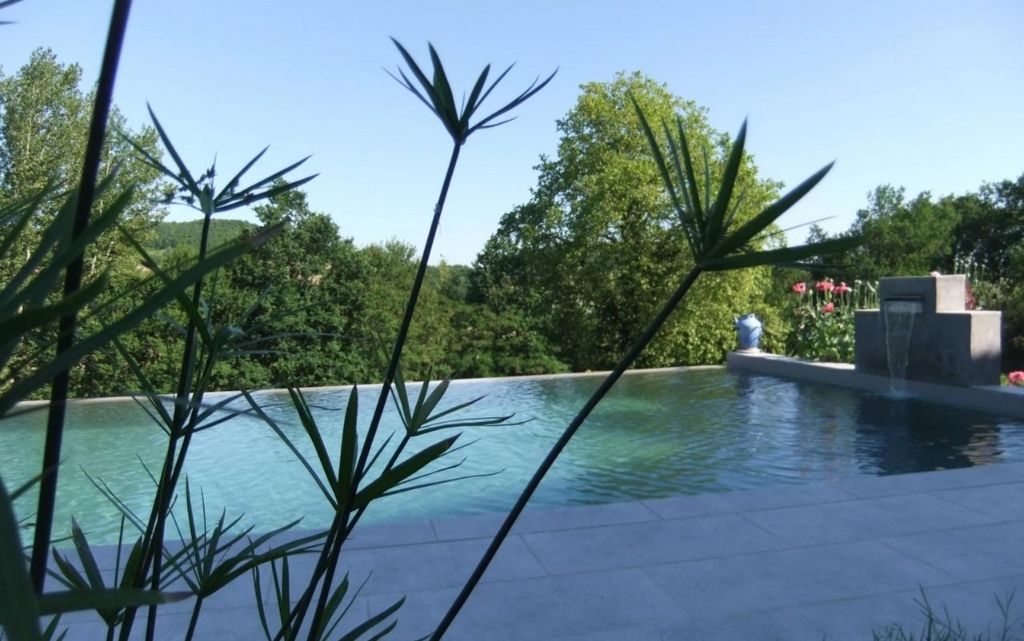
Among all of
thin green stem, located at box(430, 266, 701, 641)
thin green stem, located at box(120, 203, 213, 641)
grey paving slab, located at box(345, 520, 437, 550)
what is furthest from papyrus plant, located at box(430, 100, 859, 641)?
grey paving slab, located at box(345, 520, 437, 550)

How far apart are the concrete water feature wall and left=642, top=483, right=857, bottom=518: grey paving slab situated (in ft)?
17.2

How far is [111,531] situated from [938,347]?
8.44 metres

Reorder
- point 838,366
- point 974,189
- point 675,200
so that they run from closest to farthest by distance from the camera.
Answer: point 675,200, point 838,366, point 974,189

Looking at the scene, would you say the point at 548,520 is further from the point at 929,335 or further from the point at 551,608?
the point at 929,335

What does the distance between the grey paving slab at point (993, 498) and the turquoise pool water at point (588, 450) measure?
1.35 m

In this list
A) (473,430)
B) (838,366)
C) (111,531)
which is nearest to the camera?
(111,531)

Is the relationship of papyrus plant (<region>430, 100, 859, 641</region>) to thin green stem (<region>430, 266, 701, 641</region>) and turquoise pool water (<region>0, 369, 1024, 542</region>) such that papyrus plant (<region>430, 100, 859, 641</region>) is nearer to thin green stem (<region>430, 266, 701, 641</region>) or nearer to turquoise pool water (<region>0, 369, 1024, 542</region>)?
thin green stem (<region>430, 266, 701, 641</region>)

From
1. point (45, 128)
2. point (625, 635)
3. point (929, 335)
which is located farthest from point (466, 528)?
point (45, 128)

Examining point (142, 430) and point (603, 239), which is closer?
point (142, 430)

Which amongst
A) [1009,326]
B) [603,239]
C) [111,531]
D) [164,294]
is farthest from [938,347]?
[164,294]

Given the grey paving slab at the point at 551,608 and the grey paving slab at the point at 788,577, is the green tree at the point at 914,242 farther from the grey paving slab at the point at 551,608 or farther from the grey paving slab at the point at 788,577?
the grey paving slab at the point at 551,608

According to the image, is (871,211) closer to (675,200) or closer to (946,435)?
(946,435)

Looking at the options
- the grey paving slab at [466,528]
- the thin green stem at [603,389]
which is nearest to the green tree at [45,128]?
the grey paving slab at [466,528]

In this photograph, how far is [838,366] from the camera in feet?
35.7
